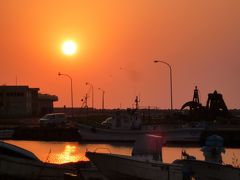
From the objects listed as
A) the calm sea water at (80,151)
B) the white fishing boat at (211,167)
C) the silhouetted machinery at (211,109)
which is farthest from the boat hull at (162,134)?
the white fishing boat at (211,167)

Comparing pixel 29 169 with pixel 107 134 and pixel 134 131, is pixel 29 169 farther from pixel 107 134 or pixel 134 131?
pixel 107 134

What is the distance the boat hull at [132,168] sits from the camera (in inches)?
1247

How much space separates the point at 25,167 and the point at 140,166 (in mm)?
6026

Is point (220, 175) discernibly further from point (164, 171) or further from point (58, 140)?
point (58, 140)

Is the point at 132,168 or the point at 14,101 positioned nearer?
the point at 132,168

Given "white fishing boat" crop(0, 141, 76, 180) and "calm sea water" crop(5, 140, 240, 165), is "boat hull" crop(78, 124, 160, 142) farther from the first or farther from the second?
"white fishing boat" crop(0, 141, 76, 180)

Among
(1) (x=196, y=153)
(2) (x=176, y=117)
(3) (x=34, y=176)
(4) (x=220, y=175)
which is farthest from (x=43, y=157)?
(2) (x=176, y=117)

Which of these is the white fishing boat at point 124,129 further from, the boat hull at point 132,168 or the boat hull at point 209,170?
the boat hull at point 132,168

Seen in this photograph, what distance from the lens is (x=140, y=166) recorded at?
1260 inches

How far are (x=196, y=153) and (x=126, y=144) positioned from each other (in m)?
13.6

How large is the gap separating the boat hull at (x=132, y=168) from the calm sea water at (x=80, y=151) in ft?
69.4

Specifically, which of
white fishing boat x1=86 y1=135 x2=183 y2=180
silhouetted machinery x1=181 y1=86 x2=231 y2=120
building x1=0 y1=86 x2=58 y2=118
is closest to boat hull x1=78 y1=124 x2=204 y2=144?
silhouetted machinery x1=181 y1=86 x2=231 y2=120

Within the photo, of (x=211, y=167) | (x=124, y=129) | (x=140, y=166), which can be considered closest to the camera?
(x=140, y=166)

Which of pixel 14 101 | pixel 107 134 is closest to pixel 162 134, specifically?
pixel 107 134
